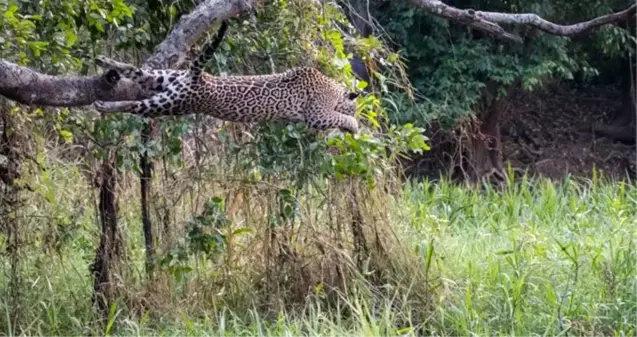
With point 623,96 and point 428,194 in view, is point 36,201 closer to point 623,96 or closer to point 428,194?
point 428,194

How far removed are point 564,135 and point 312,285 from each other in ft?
29.7

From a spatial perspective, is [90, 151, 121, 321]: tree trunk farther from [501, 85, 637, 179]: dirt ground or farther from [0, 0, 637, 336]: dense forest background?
[501, 85, 637, 179]: dirt ground

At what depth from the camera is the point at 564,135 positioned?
14.2m

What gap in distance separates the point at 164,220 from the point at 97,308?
2.06 feet

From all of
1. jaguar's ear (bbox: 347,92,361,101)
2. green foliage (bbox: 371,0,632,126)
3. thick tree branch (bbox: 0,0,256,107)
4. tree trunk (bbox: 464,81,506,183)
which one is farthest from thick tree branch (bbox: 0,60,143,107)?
tree trunk (bbox: 464,81,506,183)

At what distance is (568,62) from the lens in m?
11.5

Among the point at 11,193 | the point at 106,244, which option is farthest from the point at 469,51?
the point at 11,193

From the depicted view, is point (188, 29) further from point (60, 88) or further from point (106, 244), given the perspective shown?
point (106, 244)

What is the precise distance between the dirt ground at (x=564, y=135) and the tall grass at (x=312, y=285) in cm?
682

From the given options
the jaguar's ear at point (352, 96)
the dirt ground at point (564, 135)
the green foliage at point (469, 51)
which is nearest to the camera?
the jaguar's ear at point (352, 96)

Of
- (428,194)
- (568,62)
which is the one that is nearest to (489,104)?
(568,62)

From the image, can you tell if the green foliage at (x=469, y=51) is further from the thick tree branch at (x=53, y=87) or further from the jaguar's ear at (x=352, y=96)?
the thick tree branch at (x=53, y=87)

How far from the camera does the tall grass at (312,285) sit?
Answer: 5641 mm

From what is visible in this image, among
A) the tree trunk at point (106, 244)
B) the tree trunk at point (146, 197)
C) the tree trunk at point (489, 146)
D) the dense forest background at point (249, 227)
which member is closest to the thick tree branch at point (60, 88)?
the dense forest background at point (249, 227)
